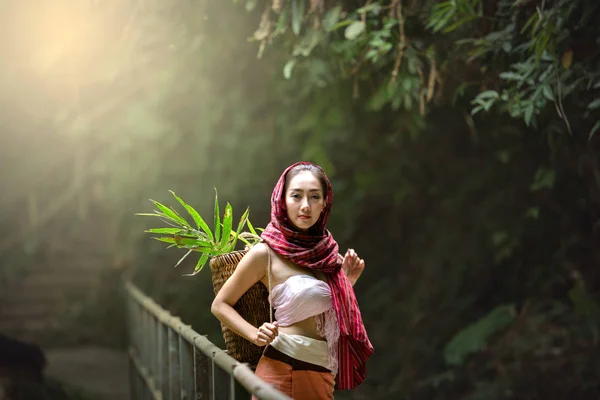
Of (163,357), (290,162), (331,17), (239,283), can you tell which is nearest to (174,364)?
(163,357)

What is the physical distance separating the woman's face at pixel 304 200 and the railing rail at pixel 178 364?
43cm

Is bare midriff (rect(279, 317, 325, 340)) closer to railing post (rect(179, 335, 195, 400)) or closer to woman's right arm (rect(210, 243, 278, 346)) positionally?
woman's right arm (rect(210, 243, 278, 346))

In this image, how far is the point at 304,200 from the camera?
218 cm

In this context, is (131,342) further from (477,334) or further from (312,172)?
(312,172)

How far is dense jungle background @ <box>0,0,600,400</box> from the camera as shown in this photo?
558cm

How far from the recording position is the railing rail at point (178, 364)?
194 centimetres

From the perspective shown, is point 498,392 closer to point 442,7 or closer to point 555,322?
point 555,322

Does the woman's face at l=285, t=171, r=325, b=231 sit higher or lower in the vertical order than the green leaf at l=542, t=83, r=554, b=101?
lower

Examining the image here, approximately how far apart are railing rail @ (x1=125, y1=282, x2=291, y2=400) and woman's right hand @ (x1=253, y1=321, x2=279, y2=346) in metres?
0.09

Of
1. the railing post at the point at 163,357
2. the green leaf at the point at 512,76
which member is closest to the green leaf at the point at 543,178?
the green leaf at the point at 512,76

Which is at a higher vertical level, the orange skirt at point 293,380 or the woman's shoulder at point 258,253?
the woman's shoulder at point 258,253

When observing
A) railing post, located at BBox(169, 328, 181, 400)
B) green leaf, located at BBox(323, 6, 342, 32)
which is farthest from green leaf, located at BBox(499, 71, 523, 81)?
railing post, located at BBox(169, 328, 181, 400)

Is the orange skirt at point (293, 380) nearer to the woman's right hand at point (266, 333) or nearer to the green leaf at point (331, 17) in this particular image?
the woman's right hand at point (266, 333)

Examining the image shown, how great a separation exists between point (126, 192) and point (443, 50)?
9.08 feet
